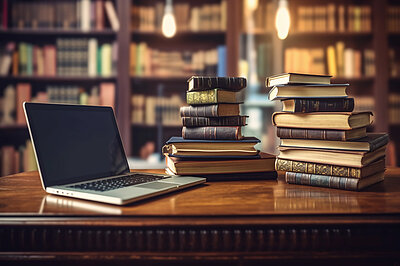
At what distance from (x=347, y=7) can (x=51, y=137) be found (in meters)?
3.02

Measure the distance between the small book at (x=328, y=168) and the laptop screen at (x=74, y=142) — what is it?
18.1 inches

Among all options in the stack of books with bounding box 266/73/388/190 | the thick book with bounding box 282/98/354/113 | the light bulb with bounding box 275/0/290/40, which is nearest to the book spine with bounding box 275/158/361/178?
the stack of books with bounding box 266/73/388/190

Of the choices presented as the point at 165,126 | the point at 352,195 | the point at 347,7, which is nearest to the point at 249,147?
the point at 352,195

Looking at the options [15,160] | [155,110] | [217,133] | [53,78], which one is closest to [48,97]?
[53,78]

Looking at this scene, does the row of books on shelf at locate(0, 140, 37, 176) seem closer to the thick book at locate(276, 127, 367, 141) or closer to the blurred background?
the blurred background

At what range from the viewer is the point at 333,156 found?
2.61 ft

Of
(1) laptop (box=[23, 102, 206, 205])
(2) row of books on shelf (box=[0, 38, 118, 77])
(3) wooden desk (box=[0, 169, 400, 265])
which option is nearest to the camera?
(3) wooden desk (box=[0, 169, 400, 265])

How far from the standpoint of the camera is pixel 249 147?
3.02ft

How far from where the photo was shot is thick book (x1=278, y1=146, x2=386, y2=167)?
30.1 inches

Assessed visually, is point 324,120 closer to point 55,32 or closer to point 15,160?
point 55,32

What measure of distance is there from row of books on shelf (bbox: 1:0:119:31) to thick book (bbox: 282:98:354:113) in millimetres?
2468

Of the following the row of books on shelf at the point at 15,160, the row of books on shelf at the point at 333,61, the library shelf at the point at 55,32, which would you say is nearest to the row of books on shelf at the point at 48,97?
the row of books on shelf at the point at 15,160

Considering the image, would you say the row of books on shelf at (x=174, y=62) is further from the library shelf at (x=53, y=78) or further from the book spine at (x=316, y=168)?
the book spine at (x=316, y=168)

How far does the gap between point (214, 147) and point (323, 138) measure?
0.94ft
